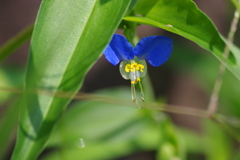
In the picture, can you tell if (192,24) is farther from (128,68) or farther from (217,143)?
(217,143)

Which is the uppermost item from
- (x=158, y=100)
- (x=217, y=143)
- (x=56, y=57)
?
(x=158, y=100)

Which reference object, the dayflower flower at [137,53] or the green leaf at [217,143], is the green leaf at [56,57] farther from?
the green leaf at [217,143]

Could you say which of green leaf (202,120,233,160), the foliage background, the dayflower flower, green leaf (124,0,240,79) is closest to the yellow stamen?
the dayflower flower

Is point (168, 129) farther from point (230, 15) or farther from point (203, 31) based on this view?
point (230, 15)

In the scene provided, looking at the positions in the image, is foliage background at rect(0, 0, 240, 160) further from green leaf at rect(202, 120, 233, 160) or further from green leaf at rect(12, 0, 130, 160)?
green leaf at rect(12, 0, 130, 160)

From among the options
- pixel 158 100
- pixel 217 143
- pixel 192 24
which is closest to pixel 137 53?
pixel 192 24

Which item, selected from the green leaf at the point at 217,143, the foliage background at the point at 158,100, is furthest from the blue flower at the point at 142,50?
the green leaf at the point at 217,143
